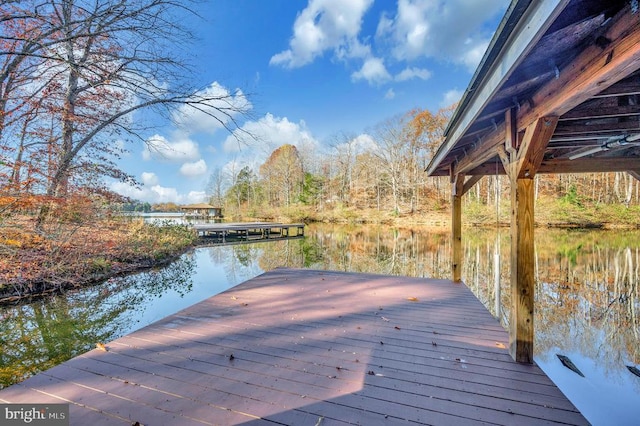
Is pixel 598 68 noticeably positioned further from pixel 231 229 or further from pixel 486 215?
pixel 486 215

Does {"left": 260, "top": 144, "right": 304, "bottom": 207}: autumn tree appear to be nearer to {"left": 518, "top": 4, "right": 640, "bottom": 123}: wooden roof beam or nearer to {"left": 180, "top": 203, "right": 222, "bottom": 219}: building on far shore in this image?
{"left": 180, "top": 203, "right": 222, "bottom": 219}: building on far shore

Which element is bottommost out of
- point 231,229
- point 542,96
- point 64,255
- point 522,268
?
point 64,255

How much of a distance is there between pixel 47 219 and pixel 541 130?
8.59m

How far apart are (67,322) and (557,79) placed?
5.87 metres

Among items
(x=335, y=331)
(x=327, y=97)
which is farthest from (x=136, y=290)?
(x=327, y=97)

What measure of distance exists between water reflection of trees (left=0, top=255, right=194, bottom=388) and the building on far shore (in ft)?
83.9

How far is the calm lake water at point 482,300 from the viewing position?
9.27 feet

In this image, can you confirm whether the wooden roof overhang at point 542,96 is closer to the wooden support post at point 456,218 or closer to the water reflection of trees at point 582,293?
the wooden support post at point 456,218

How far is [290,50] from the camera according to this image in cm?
1121

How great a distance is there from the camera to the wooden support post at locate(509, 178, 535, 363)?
211 centimetres

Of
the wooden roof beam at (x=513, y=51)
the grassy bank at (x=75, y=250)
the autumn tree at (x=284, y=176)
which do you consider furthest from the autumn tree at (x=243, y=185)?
the wooden roof beam at (x=513, y=51)


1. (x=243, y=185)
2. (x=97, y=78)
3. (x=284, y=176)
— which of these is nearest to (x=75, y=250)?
(x=97, y=78)

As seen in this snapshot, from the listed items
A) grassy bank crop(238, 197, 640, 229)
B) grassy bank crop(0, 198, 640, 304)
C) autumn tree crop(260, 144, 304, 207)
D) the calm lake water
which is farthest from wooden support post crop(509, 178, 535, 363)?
autumn tree crop(260, 144, 304, 207)

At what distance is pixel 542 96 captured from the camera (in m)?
1.72
